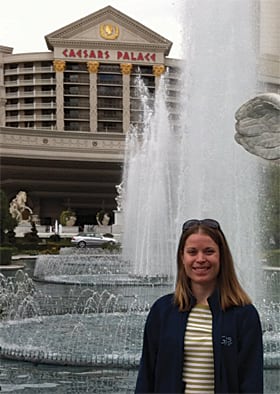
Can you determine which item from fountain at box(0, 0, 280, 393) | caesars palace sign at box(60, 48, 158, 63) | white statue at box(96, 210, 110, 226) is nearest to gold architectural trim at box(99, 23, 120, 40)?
caesars palace sign at box(60, 48, 158, 63)

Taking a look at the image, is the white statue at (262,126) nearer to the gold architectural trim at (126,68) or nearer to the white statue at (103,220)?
the white statue at (103,220)

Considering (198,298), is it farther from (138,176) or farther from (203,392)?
(138,176)

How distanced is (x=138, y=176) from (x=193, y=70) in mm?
15248

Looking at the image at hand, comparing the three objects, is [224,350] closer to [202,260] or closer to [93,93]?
[202,260]

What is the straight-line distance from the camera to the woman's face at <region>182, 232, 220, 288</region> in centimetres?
229

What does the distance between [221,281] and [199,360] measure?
0.87ft

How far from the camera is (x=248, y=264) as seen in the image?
35.7ft

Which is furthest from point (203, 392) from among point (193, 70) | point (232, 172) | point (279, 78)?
point (279, 78)

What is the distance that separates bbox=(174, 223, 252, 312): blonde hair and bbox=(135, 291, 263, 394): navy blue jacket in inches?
0.9

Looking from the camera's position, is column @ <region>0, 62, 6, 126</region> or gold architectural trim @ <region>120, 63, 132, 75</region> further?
column @ <region>0, 62, 6, 126</region>

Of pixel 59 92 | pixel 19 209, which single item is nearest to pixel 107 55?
pixel 59 92

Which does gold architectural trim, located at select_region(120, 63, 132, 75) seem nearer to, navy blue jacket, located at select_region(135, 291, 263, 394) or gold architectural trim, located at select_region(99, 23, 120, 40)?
gold architectural trim, located at select_region(99, 23, 120, 40)

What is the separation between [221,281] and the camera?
2291 mm

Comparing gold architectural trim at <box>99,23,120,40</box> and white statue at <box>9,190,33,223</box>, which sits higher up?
gold architectural trim at <box>99,23,120,40</box>
